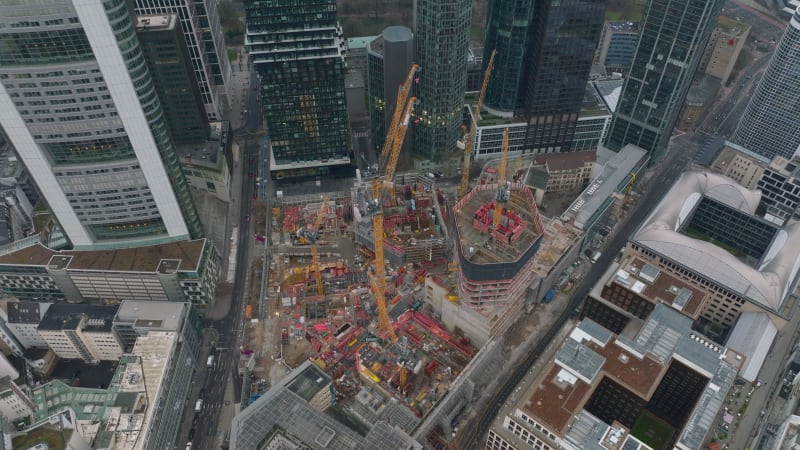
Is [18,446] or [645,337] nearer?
[18,446]

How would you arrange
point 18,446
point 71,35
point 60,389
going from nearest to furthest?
point 18,446 → point 71,35 → point 60,389

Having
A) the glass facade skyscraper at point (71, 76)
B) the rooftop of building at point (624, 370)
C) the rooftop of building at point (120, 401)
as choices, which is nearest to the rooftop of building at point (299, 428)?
the rooftop of building at point (120, 401)

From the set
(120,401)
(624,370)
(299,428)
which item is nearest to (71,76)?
(120,401)

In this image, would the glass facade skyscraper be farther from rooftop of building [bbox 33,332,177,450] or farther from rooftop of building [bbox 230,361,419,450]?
rooftop of building [bbox 230,361,419,450]

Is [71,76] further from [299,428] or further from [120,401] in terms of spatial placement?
[299,428]

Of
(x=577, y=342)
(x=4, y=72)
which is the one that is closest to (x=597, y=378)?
(x=577, y=342)

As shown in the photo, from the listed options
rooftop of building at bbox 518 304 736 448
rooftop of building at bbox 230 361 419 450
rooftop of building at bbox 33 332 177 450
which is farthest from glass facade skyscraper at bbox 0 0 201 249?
rooftop of building at bbox 518 304 736 448

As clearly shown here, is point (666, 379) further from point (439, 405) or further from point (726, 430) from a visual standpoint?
point (439, 405)

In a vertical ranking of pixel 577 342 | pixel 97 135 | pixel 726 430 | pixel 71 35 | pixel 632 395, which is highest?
pixel 71 35
